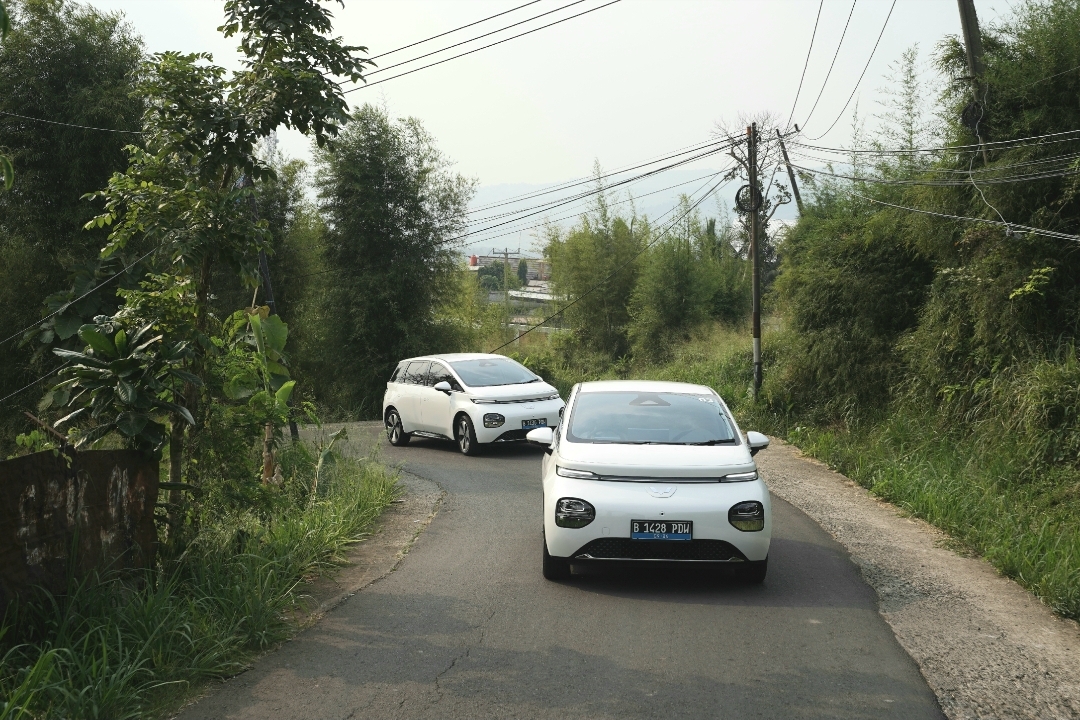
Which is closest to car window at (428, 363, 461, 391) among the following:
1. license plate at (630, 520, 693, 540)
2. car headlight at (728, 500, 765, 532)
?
license plate at (630, 520, 693, 540)

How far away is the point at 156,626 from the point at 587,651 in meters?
2.48

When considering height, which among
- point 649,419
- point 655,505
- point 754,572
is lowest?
point 754,572

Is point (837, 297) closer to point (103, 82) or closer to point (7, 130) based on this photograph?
point (103, 82)

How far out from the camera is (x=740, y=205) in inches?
Answer: 998

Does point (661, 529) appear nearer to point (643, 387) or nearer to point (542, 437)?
point (542, 437)

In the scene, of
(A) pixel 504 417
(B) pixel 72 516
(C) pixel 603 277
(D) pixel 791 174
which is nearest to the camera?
(B) pixel 72 516

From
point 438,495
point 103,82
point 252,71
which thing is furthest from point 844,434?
point 103,82

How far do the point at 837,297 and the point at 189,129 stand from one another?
14.8m

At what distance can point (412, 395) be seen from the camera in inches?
698

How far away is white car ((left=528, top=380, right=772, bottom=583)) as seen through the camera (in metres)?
7.20

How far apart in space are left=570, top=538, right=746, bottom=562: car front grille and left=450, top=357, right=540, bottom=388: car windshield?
9351 millimetres

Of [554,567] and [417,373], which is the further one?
[417,373]

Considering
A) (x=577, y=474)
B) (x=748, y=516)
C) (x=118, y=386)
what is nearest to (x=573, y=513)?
(x=577, y=474)

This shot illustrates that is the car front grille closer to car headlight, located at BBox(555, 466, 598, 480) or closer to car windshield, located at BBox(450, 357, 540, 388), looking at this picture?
car headlight, located at BBox(555, 466, 598, 480)
